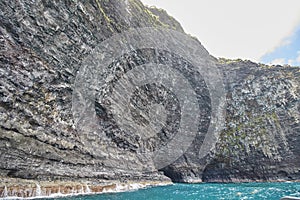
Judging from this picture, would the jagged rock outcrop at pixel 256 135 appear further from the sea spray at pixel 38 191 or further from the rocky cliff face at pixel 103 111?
the sea spray at pixel 38 191

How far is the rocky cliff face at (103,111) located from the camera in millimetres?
19797

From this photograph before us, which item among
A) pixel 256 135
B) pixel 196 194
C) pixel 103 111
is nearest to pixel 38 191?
pixel 103 111

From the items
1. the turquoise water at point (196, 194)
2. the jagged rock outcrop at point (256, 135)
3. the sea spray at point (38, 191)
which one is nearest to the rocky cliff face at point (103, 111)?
the jagged rock outcrop at point (256, 135)

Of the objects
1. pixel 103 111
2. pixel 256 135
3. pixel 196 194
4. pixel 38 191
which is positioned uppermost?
pixel 103 111

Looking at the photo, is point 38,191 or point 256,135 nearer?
point 38,191

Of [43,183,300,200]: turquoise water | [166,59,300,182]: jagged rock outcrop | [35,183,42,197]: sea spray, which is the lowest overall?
[43,183,300,200]: turquoise water

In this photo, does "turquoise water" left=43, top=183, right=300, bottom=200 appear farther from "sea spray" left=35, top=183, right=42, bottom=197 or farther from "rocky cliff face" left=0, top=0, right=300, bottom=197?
"rocky cliff face" left=0, top=0, right=300, bottom=197

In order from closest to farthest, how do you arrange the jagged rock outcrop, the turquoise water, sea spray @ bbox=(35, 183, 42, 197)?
1. sea spray @ bbox=(35, 183, 42, 197)
2. the turquoise water
3. the jagged rock outcrop

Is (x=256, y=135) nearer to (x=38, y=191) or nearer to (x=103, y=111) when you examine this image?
(x=103, y=111)

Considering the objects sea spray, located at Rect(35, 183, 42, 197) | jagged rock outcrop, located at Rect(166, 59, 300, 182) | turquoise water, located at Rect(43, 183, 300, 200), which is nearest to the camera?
sea spray, located at Rect(35, 183, 42, 197)

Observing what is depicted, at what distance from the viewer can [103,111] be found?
2961 cm

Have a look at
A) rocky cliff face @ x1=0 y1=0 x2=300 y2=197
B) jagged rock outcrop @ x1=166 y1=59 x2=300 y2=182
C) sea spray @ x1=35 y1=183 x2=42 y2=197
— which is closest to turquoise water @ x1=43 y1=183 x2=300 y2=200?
sea spray @ x1=35 y1=183 x2=42 y2=197

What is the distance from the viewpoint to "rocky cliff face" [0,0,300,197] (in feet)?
65.0

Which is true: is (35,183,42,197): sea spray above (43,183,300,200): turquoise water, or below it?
above
